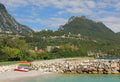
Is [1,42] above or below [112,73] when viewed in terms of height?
above

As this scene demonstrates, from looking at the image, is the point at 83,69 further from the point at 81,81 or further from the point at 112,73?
the point at 81,81

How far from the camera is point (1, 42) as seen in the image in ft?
349

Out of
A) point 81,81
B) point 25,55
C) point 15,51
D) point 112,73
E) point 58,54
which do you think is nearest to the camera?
point 81,81

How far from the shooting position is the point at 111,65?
56.4 metres

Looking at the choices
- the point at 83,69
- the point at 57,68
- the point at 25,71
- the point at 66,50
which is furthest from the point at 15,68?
the point at 66,50

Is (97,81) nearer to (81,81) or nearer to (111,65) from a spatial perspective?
(81,81)

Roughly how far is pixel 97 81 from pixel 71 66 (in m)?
15.8

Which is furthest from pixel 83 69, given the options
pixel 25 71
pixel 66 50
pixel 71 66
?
pixel 66 50

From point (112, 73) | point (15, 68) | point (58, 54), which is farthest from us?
point (58, 54)

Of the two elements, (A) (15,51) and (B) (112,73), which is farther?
(A) (15,51)

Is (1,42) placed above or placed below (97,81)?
above

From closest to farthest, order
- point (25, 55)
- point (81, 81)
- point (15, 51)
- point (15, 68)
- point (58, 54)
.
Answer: point (81, 81), point (15, 68), point (15, 51), point (25, 55), point (58, 54)

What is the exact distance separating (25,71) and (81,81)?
53.3 feet

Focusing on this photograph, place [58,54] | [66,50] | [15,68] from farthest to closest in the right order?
[66,50] → [58,54] → [15,68]
